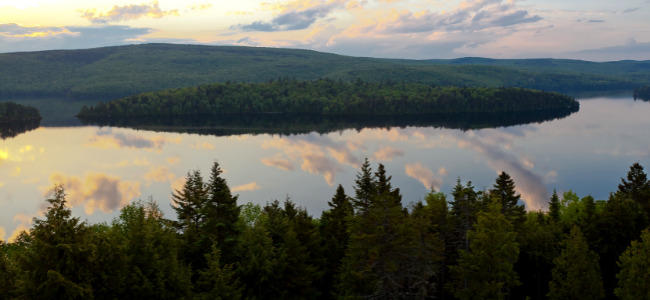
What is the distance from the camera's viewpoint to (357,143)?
142125 millimetres

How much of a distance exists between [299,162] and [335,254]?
72.8 m

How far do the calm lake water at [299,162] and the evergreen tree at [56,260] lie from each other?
1737 inches

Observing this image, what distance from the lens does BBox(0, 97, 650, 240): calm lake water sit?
84.8m

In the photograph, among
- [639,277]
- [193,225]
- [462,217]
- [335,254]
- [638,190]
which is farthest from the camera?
[638,190]

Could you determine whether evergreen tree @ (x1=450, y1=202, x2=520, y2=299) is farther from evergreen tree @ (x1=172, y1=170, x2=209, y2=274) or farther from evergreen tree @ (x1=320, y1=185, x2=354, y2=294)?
evergreen tree @ (x1=172, y1=170, x2=209, y2=274)

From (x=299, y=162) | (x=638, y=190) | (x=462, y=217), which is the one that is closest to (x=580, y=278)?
(x=462, y=217)

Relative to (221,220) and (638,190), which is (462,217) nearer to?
(221,220)

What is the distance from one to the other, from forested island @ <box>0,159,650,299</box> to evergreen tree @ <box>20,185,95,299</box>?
2.4 inches

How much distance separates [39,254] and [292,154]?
324ft

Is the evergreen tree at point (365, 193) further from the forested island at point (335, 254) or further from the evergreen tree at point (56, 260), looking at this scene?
the evergreen tree at point (56, 260)

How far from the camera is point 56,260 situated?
86.7 feet

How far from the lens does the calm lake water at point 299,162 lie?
278ft

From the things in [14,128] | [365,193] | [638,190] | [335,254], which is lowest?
[14,128]

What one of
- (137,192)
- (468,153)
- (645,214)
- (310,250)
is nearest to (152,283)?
(310,250)
